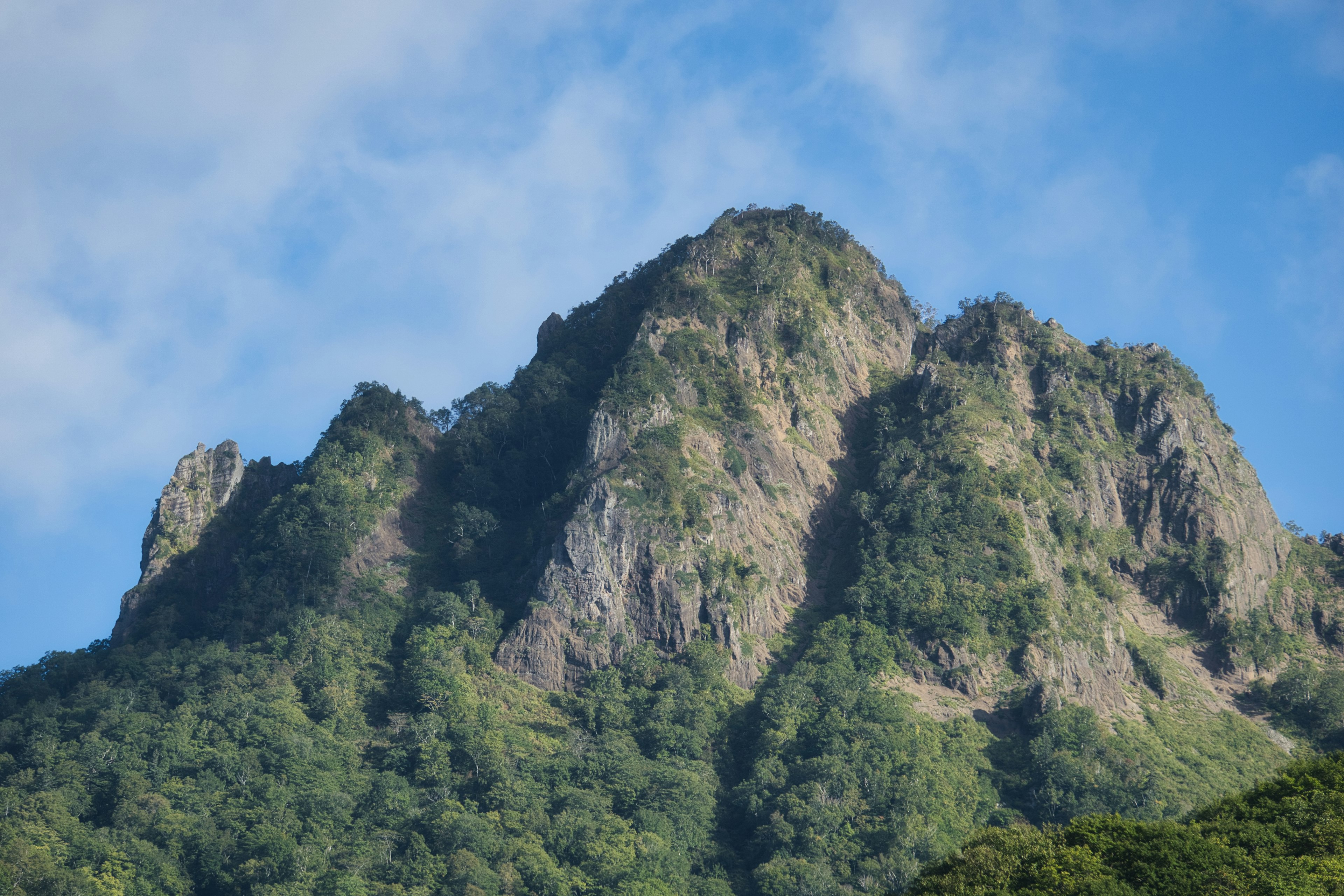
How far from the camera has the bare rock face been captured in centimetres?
12519

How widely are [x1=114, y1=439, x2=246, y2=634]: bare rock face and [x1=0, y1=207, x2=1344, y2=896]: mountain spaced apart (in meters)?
0.36

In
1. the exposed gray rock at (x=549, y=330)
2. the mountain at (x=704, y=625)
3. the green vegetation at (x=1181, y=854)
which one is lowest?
the green vegetation at (x=1181, y=854)

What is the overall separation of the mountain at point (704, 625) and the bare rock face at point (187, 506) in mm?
358

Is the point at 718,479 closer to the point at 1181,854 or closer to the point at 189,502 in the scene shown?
the point at 189,502

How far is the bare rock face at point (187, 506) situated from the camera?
411 feet

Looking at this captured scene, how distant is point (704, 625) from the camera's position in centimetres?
11544

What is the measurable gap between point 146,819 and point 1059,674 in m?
70.0

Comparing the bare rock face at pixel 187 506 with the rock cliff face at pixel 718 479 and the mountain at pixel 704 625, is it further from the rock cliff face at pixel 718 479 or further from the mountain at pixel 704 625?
the rock cliff face at pixel 718 479

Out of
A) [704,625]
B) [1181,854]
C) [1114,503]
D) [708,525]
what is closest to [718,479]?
[708,525]

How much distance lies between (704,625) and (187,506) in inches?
1954

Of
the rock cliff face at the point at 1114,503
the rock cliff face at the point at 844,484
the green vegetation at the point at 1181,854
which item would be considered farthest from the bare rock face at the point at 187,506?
the green vegetation at the point at 1181,854

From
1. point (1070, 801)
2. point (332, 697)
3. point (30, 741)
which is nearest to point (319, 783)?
point (332, 697)

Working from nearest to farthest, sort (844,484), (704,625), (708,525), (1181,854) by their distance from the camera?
(1181,854) < (704,625) < (708,525) < (844,484)

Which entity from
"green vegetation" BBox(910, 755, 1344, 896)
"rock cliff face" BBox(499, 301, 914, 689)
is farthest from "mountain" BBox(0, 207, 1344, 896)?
"green vegetation" BBox(910, 755, 1344, 896)
